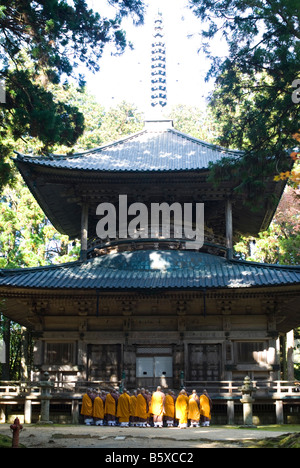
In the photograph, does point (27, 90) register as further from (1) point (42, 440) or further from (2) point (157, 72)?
(2) point (157, 72)

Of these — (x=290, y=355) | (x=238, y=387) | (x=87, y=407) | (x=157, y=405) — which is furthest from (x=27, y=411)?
(x=290, y=355)

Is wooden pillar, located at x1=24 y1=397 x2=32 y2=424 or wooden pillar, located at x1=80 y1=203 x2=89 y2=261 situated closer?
wooden pillar, located at x1=24 y1=397 x2=32 y2=424

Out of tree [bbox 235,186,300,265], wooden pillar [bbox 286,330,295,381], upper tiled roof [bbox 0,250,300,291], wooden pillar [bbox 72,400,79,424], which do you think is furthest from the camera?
tree [bbox 235,186,300,265]

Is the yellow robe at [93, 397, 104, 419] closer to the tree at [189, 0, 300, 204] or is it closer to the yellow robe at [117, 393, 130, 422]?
the yellow robe at [117, 393, 130, 422]

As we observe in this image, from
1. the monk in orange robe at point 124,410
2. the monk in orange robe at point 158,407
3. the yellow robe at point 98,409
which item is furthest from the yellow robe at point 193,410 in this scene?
the yellow robe at point 98,409

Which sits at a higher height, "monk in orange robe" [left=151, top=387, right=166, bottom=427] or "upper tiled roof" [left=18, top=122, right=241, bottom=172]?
"upper tiled roof" [left=18, top=122, right=241, bottom=172]

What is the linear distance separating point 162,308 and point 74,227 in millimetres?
8276

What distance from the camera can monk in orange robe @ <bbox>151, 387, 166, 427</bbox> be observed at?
18.0 meters

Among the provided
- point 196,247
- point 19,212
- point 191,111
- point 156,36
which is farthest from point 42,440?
point 191,111

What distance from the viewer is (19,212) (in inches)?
1355

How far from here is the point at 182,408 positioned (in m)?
17.9

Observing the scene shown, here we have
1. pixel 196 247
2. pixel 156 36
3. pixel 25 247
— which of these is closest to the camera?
pixel 196 247

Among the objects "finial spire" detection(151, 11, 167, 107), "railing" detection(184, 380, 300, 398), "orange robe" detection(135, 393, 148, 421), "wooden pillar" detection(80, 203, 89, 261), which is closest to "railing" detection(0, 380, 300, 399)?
"railing" detection(184, 380, 300, 398)

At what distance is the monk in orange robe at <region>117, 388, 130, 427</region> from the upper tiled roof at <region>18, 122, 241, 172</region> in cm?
848
